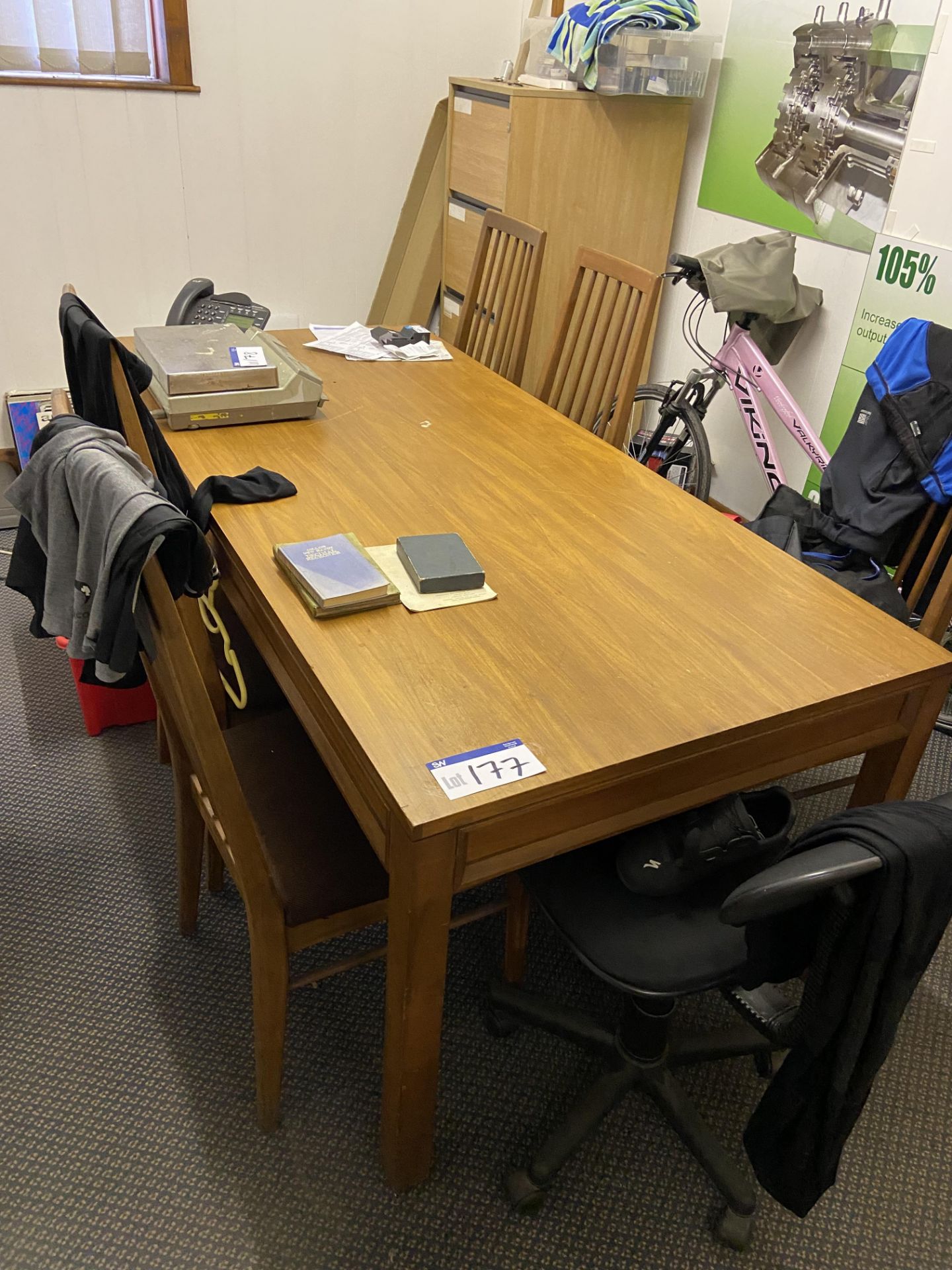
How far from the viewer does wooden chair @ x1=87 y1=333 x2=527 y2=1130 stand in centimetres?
118

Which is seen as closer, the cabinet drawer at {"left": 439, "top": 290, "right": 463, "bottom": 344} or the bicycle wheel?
the bicycle wheel

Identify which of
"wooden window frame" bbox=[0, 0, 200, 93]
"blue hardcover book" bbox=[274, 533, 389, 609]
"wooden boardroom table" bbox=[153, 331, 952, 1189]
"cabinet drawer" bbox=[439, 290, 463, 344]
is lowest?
"cabinet drawer" bbox=[439, 290, 463, 344]

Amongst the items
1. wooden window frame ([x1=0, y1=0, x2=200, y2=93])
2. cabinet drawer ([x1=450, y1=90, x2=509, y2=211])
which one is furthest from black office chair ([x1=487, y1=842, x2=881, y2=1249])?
wooden window frame ([x1=0, y1=0, x2=200, y2=93])

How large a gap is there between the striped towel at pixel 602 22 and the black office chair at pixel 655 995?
2644mm

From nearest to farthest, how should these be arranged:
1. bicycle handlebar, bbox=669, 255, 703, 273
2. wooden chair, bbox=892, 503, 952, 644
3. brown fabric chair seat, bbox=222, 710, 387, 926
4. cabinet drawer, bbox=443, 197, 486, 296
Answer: brown fabric chair seat, bbox=222, 710, 387, 926 < wooden chair, bbox=892, 503, 952, 644 < bicycle handlebar, bbox=669, 255, 703, 273 < cabinet drawer, bbox=443, 197, 486, 296

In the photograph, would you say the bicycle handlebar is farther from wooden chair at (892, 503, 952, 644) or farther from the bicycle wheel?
wooden chair at (892, 503, 952, 644)

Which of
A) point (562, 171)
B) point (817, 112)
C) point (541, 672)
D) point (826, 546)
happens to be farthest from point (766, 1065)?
point (562, 171)

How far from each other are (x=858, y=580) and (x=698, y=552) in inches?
27.3

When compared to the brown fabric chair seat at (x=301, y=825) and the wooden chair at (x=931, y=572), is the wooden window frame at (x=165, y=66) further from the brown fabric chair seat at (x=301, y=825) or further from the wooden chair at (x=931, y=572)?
the wooden chair at (x=931, y=572)

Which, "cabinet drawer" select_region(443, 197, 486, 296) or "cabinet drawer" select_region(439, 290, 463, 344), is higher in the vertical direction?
"cabinet drawer" select_region(443, 197, 486, 296)

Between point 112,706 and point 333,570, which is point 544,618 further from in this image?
A: point 112,706

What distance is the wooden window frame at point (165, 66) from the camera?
3041 millimetres

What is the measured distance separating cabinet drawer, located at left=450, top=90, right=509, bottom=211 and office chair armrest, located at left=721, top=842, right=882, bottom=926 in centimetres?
279

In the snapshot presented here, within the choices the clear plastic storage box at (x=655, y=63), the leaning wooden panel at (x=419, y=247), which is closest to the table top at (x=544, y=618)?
the clear plastic storage box at (x=655, y=63)
